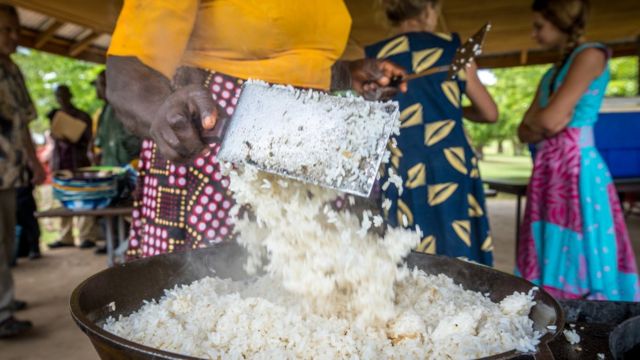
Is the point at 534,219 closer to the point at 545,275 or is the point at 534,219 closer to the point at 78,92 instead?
the point at 545,275

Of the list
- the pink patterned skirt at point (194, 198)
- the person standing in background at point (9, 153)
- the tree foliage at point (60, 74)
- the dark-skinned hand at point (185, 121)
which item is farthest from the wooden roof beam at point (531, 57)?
the tree foliage at point (60, 74)

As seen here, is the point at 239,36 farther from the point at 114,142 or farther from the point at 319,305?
the point at 114,142

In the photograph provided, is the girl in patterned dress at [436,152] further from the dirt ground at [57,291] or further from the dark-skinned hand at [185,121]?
the dirt ground at [57,291]

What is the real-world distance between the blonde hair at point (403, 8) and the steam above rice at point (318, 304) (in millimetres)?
1641

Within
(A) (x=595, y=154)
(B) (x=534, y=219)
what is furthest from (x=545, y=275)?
(A) (x=595, y=154)

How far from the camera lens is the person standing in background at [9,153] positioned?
3.85 metres

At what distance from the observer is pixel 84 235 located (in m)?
7.16

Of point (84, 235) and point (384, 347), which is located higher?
point (384, 347)

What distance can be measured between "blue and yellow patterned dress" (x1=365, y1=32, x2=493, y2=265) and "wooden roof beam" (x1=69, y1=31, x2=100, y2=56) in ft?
19.6

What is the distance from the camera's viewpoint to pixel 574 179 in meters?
3.01

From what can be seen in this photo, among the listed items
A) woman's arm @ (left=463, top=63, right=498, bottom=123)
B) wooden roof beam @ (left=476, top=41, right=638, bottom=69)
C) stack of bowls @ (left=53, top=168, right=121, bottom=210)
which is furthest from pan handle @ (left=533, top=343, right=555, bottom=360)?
wooden roof beam @ (left=476, top=41, right=638, bottom=69)

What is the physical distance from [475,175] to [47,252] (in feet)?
21.0

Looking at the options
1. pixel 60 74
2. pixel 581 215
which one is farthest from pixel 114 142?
pixel 60 74

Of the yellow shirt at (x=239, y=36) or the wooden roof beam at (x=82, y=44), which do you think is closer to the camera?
the yellow shirt at (x=239, y=36)
